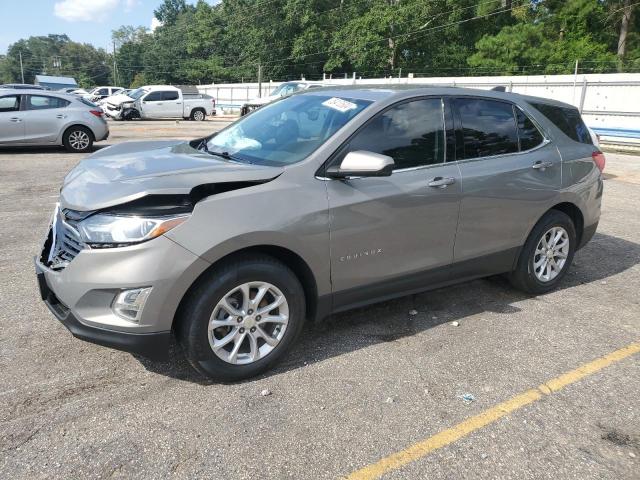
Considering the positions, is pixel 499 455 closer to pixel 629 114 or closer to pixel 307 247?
pixel 307 247

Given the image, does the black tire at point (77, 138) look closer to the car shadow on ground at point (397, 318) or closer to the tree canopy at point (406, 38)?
the car shadow on ground at point (397, 318)

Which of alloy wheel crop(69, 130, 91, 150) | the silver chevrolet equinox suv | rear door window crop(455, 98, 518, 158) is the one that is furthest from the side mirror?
alloy wheel crop(69, 130, 91, 150)

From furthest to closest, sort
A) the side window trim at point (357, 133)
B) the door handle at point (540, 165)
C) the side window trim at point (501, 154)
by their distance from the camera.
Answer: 1. the door handle at point (540, 165)
2. the side window trim at point (501, 154)
3. the side window trim at point (357, 133)

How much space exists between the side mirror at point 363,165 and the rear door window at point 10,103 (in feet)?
37.4

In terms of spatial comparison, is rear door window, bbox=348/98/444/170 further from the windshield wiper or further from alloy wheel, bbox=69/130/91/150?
alloy wheel, bbox=69/130/91/150

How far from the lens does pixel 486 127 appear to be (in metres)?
4.26

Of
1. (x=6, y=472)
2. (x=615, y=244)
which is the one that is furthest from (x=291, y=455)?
(x=615, y=244)

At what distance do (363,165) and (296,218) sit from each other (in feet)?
1.72

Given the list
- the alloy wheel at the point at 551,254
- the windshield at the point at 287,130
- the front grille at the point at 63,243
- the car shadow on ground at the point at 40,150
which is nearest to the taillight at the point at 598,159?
the alloy wheel at the point at 551,254

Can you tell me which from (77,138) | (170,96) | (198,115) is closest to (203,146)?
(77,138)

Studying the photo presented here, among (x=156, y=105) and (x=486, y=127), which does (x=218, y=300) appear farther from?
(x=156, y=105)

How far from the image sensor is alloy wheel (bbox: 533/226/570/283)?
Answer: 4.71 metres

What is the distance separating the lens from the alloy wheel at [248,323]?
3.10 meters

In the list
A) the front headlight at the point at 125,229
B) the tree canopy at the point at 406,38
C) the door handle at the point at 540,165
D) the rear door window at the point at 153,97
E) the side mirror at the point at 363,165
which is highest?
the tree canopy at the point at 406,38
